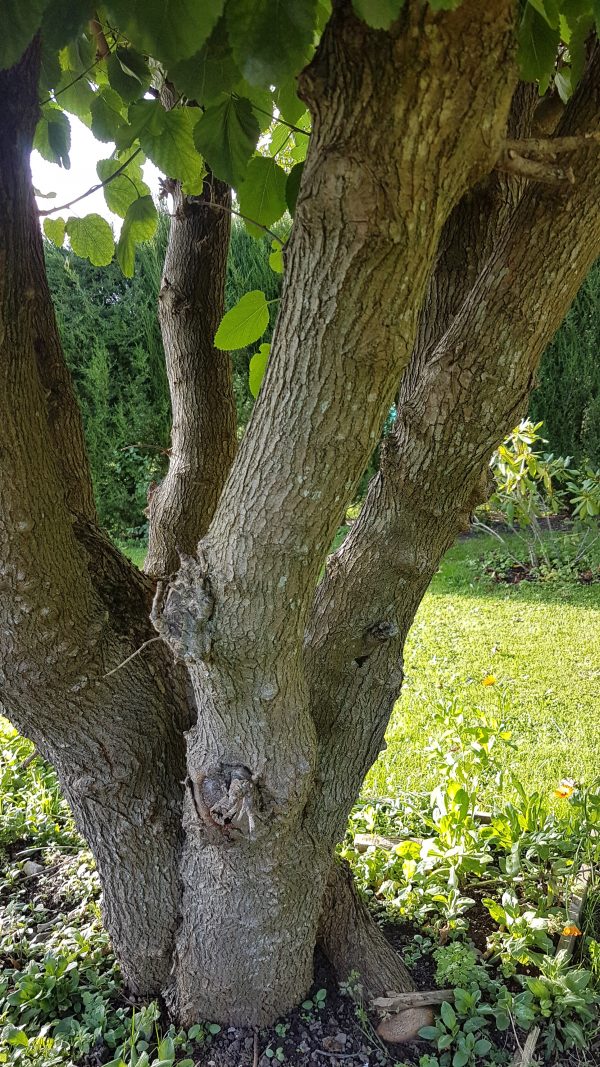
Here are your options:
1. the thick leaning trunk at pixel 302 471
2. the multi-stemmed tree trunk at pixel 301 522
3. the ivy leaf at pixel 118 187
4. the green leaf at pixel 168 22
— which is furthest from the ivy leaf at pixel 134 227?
the green leaf at pixel 168 22

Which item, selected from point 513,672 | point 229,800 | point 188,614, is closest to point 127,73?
point 188,614

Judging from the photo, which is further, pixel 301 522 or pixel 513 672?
pixel 513 672

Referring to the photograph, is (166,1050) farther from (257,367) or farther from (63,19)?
(63,19)

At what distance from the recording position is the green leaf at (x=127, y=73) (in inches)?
53.3

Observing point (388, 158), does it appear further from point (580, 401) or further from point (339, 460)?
point (580, 401)

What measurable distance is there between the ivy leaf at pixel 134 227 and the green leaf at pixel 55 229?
286 millimetres

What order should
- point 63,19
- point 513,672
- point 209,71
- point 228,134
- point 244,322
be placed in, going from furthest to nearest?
point 513,672 → point 244,322 → point 228,134 → point 209,71 → point 63,19

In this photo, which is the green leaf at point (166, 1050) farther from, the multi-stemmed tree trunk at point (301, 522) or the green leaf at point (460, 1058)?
the green leaf at point (460, 1058)

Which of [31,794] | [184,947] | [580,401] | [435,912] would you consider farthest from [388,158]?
[580,401]

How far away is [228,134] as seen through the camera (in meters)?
1.14

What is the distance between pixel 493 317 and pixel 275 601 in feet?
2.17

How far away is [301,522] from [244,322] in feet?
1.49

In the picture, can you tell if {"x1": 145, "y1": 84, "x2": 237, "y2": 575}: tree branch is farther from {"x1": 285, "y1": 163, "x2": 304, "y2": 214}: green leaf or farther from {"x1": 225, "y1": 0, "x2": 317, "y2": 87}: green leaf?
{"x1": 225, "y1": 0, "x2": 317, "y2": 87}: green leaf

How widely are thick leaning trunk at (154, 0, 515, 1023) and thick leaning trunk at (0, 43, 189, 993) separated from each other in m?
0.12
